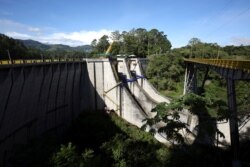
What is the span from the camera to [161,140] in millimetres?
27656

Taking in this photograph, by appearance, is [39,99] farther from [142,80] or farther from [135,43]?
[135,43]

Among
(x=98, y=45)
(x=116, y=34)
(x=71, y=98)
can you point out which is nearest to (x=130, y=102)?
(x=71, y=98)

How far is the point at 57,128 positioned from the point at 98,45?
68527 mm

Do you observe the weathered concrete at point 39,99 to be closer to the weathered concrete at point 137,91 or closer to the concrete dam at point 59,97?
the concrete dam at point 59,97

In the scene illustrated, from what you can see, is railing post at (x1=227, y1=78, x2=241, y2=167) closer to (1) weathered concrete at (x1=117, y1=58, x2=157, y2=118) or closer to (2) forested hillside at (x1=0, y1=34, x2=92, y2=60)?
(1) weathered concrete at (x1=117, y1=58, x2=157, y2=118)

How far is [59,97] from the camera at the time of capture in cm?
2689

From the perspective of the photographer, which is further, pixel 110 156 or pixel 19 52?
pixel 19 52

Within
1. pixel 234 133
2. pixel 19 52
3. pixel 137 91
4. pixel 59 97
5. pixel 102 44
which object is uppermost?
pixel 102 44

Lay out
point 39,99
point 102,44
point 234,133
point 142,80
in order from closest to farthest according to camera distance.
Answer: point 234,133 < point 39,99 < point 142,80 < point 102,44

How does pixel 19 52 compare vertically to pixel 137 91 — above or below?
above

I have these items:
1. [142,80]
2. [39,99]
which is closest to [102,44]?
[142,80]

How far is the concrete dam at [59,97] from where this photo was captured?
712 inches

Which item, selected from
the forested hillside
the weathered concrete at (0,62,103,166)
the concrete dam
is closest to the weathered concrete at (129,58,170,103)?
the concrete dam

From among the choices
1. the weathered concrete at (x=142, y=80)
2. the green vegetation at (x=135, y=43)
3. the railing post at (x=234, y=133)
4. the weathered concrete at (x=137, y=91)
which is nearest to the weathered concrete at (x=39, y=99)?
the weathered concrete at (x=137, y=91)
